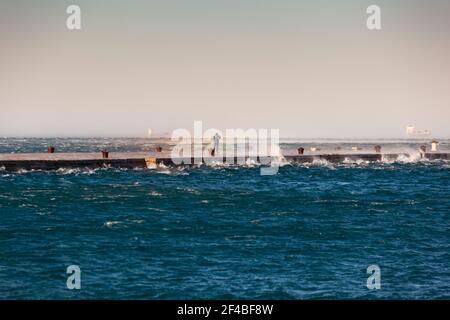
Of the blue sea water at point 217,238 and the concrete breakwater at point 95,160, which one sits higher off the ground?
the concrete breakwater at point 95,160

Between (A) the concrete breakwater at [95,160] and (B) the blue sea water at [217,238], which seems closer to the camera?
(B) the blue sea water at [217,238]

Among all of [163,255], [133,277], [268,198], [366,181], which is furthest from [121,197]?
[366,181]

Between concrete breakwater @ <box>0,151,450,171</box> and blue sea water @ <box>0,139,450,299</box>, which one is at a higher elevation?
concrete breakwater @ <box>0,151,450,171</box>

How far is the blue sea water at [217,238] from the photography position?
22922 mm

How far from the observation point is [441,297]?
71.9ft

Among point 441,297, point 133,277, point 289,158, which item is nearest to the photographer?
point 441,297

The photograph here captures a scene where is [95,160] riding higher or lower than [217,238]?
higher

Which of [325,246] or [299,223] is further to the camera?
[299,223]

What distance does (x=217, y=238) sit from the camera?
→ 105 ft

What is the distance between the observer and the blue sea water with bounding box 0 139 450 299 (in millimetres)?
22922
